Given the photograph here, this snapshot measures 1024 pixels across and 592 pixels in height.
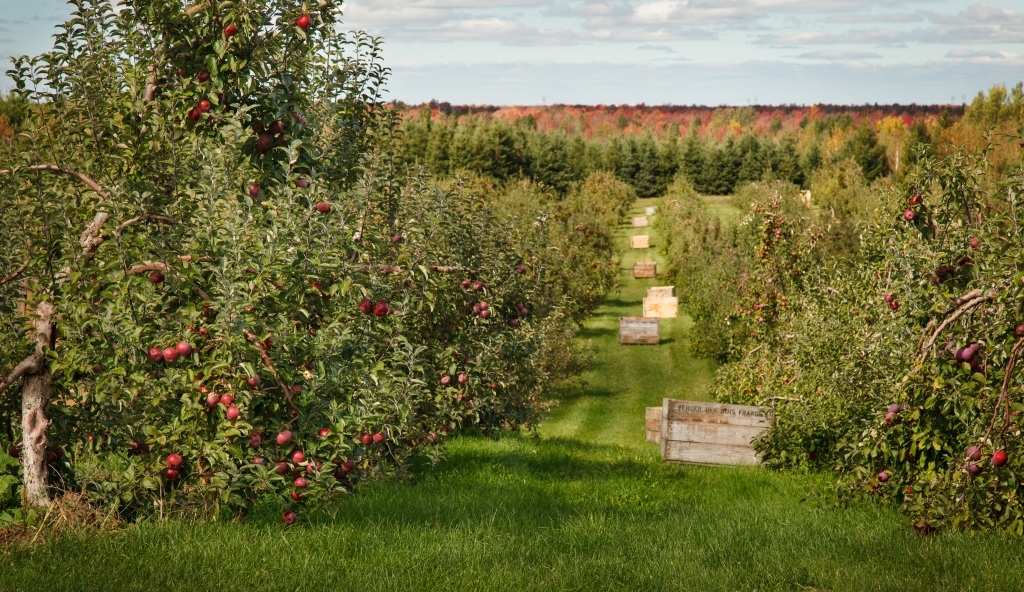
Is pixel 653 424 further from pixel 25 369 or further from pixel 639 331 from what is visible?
pixel 25 369

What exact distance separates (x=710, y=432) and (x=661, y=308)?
1649 centimetres

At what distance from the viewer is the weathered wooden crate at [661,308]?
2789 centimetres

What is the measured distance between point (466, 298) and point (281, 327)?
3892 mm

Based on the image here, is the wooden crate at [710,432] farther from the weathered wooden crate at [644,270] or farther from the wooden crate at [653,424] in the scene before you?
the weathered wooden crate at [644,270]

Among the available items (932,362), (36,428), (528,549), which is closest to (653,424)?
(932,362)

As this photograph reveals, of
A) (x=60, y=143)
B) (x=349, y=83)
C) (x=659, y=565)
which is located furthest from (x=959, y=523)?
(x=60, y=143)

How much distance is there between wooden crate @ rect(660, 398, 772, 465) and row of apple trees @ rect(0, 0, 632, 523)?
558 cm

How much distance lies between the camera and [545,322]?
1526 cm

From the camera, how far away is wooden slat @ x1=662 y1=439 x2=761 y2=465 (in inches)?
452

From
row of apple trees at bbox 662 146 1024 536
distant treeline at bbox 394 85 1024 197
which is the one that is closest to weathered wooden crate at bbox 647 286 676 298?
row of apple trees at bbox 662 146 1024 536

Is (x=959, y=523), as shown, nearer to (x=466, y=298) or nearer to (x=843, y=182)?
(x=466, y=298)

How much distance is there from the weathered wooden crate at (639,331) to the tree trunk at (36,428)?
67.6 feet

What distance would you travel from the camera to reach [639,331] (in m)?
25.4

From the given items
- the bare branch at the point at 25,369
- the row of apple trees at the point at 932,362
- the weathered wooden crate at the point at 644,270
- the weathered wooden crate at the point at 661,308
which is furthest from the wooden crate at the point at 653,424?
the weathered wooden crate at the point at 644,270
